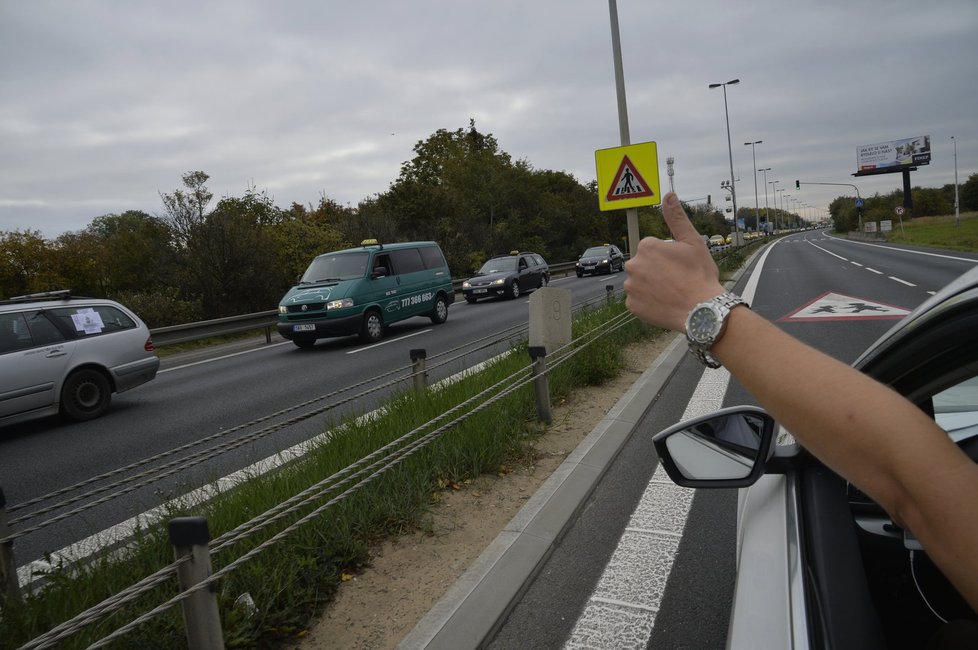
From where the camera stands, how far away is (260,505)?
368cm

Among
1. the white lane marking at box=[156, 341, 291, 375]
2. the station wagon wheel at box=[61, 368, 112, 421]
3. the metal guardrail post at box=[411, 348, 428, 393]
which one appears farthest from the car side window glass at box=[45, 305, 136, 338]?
the metal guardrail post at box=[411, 348, 428, 393]

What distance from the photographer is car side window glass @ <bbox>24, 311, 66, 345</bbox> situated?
8039 mm

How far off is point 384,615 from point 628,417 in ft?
11.9

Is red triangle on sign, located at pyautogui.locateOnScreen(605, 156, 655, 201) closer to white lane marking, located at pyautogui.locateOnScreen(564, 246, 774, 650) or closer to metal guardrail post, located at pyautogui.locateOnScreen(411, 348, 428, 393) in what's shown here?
metal guardrail post, located at pyautogui.locateOnScreen(411, 348, 428, 393)

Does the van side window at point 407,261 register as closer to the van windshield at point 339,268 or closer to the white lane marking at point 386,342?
the van windshield at point 339,268

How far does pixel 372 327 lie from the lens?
14.0 meters

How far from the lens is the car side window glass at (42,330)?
8.04m

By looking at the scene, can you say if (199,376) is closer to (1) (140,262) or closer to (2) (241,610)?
(2) (241,610)

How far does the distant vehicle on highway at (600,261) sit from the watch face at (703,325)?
1348 inches

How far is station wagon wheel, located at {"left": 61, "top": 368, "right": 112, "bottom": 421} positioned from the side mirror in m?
8.85

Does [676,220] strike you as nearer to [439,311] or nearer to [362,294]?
[362,294]

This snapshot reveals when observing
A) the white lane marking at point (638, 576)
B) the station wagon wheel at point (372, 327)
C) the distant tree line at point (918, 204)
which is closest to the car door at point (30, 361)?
the station wagon wheel at point (372, 327)

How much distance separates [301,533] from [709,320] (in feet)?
9.51

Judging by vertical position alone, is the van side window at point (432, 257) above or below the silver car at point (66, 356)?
above
